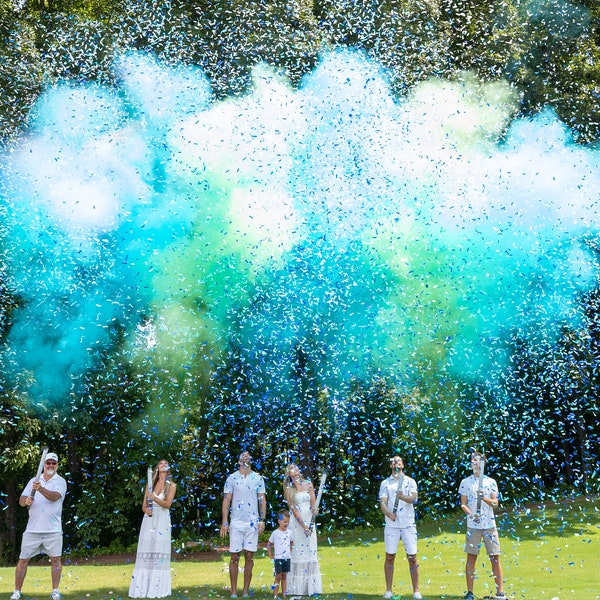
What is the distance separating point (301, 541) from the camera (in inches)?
384

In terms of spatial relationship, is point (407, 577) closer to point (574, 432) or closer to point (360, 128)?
point (360, 128)

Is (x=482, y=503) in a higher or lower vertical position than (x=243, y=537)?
higher

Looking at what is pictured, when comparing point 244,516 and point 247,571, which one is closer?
point 247,571

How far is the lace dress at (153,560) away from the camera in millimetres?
9500

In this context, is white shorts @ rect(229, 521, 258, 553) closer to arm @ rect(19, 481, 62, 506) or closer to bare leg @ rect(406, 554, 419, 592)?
bare leg @ rect(406, 554, 419, 592)

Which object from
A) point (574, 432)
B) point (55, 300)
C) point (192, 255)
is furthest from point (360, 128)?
point (574, 432)

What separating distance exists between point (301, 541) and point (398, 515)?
45.9 inches

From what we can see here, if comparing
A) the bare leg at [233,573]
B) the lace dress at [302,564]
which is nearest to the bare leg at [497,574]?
the lace dress at [302,564]

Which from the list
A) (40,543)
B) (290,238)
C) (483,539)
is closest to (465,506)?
(483,539)

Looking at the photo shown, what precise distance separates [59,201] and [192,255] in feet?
8.86

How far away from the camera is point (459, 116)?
52.5 ft

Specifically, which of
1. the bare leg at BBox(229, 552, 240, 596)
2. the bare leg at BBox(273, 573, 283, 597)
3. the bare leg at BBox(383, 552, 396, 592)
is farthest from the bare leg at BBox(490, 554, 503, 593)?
the bare leg at BBox(229, 552, 240, 596)

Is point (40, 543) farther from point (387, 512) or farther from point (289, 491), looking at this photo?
point (387, 512)

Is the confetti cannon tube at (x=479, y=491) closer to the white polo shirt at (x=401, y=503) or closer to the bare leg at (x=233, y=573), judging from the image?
the white polo shirt at (x=401, y=503)
